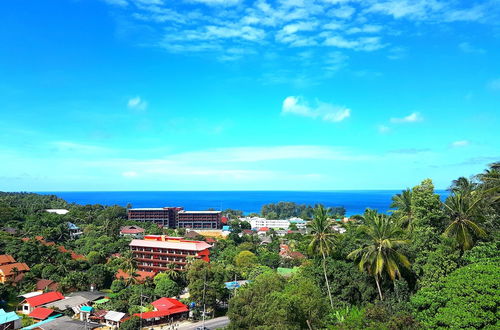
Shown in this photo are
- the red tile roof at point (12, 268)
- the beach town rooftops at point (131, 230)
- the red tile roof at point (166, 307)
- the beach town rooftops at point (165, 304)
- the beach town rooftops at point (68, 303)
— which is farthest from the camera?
the beach town rooftops at point (131, 230)

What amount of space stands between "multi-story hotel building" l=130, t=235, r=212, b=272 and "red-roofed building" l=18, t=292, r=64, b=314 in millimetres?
17764

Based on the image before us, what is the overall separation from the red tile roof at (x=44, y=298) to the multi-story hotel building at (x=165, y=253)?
56.6 ft

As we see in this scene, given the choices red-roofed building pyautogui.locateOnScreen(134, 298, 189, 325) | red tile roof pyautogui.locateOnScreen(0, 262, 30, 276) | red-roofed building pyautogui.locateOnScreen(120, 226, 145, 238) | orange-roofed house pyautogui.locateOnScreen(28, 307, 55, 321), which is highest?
red tile roof pyautogui.locateOnScreen(0, 262, 30, 276)

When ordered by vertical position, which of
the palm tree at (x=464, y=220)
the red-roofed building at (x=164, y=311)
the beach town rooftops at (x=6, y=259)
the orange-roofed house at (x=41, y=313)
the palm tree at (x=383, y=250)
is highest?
the palm tree at (x=464, y=220)

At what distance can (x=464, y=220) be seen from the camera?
2650 centimetres

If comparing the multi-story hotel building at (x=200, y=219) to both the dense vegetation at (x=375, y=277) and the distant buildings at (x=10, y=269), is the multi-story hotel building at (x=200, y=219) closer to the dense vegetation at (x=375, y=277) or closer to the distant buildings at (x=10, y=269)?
the dense vegetation at (x=375, y=277)

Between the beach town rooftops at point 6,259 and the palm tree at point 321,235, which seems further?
the beach town rooftops at point 6,259

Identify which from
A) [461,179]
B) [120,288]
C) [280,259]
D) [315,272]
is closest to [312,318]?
[315,272]

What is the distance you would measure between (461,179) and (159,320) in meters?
40.2

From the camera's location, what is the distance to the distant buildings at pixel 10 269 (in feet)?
146

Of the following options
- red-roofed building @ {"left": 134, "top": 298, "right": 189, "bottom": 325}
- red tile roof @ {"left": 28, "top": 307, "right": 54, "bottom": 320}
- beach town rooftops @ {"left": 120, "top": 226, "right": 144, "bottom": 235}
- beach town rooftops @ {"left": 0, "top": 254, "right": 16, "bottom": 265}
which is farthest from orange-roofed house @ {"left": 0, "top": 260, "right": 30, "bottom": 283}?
beach town rooftops @ {"left": 120, "top": 226, "right": 144, "bottom": 235}

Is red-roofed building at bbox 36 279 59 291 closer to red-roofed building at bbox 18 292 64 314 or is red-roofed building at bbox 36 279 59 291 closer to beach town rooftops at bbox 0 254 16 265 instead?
red-roofed building at bbox 18 292 64 314

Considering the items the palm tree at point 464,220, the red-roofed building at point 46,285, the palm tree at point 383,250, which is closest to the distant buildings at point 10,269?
the red-roofed building at point 46,285

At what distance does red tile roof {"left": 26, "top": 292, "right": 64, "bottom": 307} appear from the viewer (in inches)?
1538
